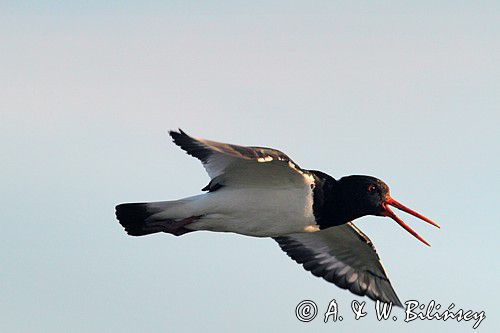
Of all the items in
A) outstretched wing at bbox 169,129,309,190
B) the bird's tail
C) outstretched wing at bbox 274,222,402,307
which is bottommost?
outstretched wing at bbox 274,222,402,307

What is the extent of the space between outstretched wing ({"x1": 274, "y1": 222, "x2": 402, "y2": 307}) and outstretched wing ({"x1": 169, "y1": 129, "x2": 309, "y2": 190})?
253cm

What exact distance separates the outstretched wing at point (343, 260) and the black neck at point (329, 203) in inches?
60.7

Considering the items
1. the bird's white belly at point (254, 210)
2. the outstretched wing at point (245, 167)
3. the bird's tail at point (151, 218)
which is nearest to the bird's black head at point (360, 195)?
the bird's white belly at point (254, 210)

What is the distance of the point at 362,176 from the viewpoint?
13648mm

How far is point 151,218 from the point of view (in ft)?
42.7

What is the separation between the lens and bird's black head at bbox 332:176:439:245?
13414 millimetres

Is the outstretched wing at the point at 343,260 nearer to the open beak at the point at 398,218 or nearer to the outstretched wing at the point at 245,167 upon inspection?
the open beak at the point at 398,218

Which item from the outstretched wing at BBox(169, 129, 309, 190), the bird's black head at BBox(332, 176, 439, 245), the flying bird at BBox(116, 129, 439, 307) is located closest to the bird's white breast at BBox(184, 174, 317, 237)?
the flying bird at BBox(116, 129, 439, 307)

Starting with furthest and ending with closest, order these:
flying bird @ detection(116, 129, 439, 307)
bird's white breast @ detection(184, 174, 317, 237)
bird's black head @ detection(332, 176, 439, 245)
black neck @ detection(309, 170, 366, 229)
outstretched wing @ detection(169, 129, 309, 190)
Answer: bird's black head @ detection(332, 176, 439, 245) < black neck @ detection(309, 170, 366, 229) < bird's white breast @ detection(184, 174, 317, 237) < flying bird @ detection(116, 129, 439, 307) < outstretched wing @ detection(169, 129, 309, 190)

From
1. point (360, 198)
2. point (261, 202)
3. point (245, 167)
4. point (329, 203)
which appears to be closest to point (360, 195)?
point (360, 198)

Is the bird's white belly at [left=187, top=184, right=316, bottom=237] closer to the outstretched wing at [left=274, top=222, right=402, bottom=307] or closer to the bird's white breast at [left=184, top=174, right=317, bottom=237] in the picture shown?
the bird's white breast at [left=184, top=174, right=317, bottom=237]

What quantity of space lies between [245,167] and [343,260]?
3.34 metres

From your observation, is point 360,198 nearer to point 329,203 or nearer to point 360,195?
point 360,195

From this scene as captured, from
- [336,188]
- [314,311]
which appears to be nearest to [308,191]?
[336,188]
